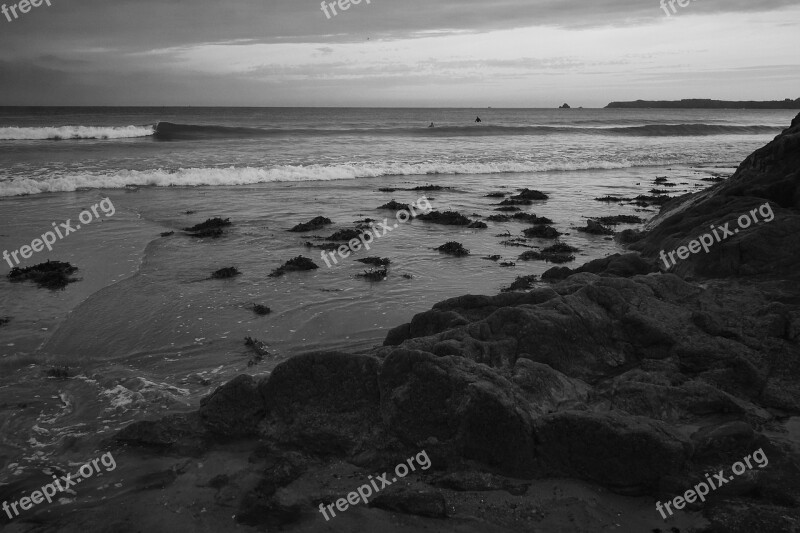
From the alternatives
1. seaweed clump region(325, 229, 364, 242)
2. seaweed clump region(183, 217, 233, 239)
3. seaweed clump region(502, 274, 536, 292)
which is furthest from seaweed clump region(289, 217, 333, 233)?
seaweed clump region(502, 274, 536, 292)

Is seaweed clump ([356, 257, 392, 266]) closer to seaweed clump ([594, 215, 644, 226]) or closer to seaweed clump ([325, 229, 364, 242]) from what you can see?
seaweed clump ([325, 229, 364, 242])

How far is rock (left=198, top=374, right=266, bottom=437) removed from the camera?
4992 millimetres

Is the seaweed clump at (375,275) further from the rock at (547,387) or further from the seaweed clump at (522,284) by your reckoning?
the rock at (547,387)

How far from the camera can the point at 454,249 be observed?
11.8 meters

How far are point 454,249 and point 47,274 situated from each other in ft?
24.2

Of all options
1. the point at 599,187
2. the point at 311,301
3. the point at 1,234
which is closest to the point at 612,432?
the point at 311,301

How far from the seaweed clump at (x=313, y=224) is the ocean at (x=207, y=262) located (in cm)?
46

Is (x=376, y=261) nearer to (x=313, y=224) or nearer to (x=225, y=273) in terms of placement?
(x=225, y=273)

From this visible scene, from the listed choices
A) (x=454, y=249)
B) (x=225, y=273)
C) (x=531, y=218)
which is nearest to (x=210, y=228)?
(x=225, y=273)

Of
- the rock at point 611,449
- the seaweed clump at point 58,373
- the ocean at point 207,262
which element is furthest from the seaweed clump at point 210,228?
the rock at point 611,449

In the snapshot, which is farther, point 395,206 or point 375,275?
point 395,206

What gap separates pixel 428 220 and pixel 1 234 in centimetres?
987

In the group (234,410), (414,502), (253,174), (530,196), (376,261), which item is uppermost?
(253,174)

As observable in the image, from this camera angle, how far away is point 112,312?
824cm
